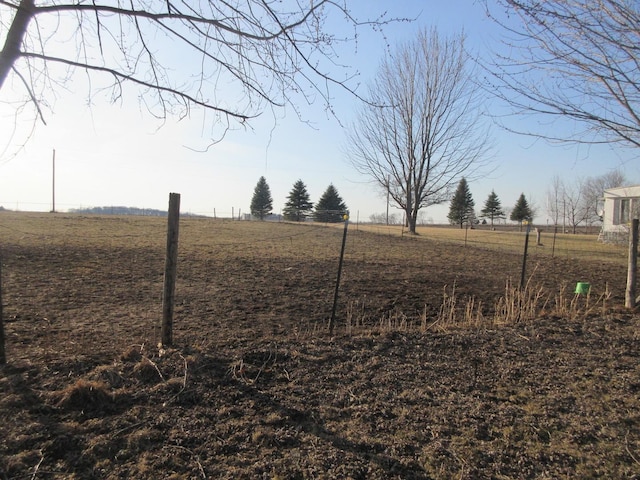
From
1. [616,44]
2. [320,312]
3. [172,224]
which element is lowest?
[320,312]

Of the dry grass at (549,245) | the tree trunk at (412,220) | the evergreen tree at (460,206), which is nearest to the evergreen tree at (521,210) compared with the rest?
the evergreen tree at (460,206)

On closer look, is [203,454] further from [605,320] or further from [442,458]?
[605,320]

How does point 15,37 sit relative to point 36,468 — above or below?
above

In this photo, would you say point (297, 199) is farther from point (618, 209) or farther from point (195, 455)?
point (195, 455)

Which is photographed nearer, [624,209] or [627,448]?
[627,448]

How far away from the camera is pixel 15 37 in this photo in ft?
9.11

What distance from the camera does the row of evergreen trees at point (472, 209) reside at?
6588 cm

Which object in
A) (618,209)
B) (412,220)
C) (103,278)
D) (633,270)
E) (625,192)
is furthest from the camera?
(412,220)

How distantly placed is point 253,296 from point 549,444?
5442mm

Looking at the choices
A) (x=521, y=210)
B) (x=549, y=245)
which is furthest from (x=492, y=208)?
(x=549, y=245)

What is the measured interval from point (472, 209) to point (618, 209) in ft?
141

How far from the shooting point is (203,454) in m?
2.19

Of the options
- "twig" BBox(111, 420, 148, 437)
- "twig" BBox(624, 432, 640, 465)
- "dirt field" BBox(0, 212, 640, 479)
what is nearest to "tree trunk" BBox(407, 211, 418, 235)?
"dirt field" BBox(0, 212, 640, 479)

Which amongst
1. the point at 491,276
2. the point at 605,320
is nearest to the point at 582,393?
the point at 605,320
